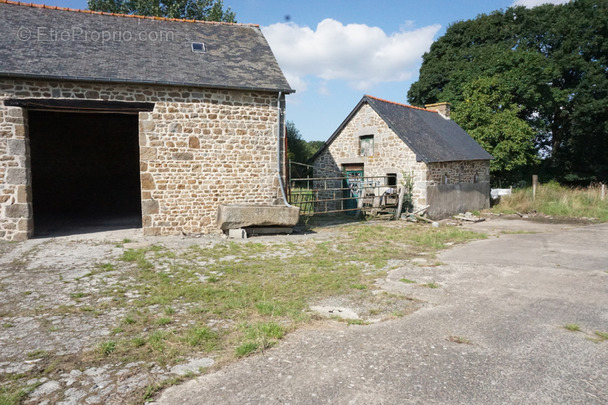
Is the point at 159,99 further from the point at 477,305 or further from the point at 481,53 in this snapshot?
the point at 481,53

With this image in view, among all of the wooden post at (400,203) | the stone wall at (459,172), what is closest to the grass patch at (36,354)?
the wooden post at (400,203)

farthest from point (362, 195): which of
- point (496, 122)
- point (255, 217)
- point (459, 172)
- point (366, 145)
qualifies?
point (496, 122)

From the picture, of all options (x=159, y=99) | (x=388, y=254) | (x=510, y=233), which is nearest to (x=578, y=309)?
(x=388, y=254)

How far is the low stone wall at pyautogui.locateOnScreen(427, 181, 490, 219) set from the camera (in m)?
14.6

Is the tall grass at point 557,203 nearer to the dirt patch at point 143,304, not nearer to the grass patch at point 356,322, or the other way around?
the dirt patch at point 143,304

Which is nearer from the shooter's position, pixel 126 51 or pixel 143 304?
pixel 143 304

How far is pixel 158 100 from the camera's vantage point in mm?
10125

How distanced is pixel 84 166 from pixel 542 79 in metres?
23.2

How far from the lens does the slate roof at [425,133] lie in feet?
48.3

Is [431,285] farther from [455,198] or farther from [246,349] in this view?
[455,198]

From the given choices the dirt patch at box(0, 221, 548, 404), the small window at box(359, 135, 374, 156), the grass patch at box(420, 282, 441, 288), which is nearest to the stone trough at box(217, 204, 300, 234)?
the dirt patch at box(0, 221, 548, 404)

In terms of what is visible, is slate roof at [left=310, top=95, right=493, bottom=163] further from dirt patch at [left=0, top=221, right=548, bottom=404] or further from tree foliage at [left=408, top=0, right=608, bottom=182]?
dirt patch at [left=0, top=221, right=548, bottom=404]

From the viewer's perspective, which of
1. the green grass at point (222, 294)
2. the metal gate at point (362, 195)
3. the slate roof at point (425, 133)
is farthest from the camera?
the slate roof at point (425, 133)

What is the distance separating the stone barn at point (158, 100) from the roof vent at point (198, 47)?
0.03 meters
